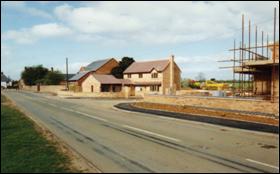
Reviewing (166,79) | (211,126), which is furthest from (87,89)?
(211,126)

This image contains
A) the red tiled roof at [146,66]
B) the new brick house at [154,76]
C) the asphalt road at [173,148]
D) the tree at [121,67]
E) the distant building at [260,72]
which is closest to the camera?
the asphalt road at [173,148]

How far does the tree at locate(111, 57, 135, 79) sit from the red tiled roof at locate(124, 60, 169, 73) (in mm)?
3663

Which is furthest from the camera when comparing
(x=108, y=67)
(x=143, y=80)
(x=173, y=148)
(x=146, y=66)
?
(x=108, y=67)

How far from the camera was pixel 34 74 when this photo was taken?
9894cm

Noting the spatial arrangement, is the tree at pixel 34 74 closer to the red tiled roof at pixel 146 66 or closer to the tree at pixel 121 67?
the tree at pixel 121 67

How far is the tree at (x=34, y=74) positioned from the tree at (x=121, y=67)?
114 ft

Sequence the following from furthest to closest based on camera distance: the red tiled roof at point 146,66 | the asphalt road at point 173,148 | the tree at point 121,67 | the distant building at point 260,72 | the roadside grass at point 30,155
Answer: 1. the tree at point 121,67
2. the red tiled roof at point 146,66
3. the distant building at point 260,72
4. the asphalt road at point 173,148
5. the roadside grass at point 30,155

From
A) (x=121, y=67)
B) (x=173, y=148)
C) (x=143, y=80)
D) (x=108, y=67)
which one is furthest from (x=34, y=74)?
(x=173, y=148)

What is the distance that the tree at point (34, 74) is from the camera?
98750 mm

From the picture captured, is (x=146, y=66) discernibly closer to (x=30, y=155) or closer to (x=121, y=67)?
(x=121, y=67)

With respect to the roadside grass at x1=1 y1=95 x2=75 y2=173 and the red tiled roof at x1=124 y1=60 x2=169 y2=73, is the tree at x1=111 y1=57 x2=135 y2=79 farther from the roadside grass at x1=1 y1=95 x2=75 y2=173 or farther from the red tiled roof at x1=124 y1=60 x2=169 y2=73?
the roadside grass at x1=1 y1=95 x2=75 y2=173

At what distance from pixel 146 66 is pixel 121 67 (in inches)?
402

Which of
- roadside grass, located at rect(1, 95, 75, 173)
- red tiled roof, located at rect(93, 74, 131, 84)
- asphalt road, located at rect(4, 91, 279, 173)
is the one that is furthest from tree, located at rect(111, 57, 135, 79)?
roadside grass, located at rect(1, 95, 75, 173)

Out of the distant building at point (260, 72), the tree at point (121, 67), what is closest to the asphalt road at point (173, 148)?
the distant building at point (260, 72)
